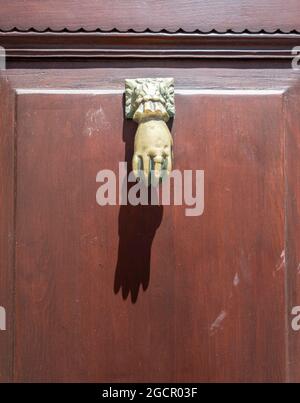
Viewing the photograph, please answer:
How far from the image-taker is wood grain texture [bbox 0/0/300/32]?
975mm

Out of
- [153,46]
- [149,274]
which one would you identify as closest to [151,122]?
[153,46]

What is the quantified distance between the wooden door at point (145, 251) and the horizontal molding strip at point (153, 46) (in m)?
0.01

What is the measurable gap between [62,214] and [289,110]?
459mm

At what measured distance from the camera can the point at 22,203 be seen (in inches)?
38.4

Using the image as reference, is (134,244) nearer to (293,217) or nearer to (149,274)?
(149,274)

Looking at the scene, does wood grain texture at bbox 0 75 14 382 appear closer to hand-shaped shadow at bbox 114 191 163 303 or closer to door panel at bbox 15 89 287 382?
door panel at bbox 15 89 287 382

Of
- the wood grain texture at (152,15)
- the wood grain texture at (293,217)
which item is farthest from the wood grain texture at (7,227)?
the wood grain texture at (293,217)

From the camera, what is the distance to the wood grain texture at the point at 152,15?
3.20 ft

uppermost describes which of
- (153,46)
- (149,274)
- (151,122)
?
(153,46)

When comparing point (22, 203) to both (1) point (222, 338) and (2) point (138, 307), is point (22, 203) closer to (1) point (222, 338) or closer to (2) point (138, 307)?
(2) point (138, 307)

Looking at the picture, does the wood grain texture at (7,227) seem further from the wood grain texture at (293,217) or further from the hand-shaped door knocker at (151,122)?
the wood grain texture at (293,217)

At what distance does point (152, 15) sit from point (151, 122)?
0.70ft

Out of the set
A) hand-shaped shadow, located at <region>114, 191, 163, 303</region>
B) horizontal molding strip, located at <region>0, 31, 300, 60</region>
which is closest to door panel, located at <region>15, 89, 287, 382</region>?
hand-shaped shadow, located at <region>114, 191, 163, 303</region>

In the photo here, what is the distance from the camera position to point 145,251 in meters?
0.97
